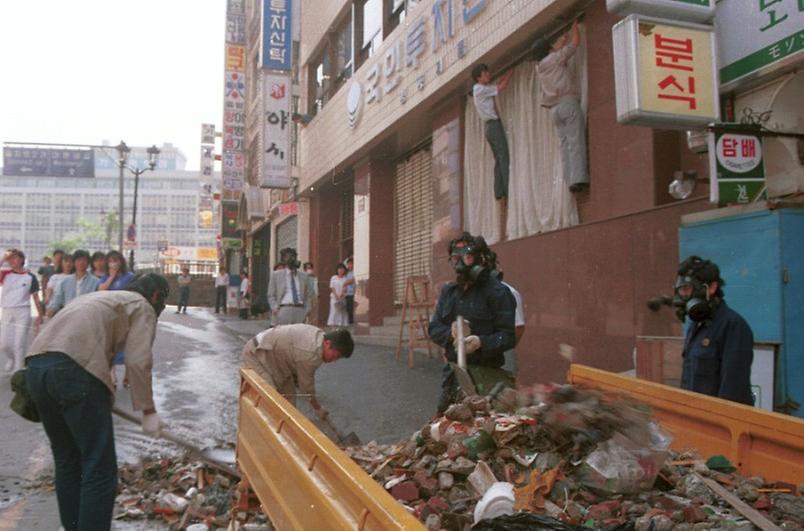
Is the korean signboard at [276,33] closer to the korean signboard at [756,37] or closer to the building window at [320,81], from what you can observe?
the building window at [320,81]

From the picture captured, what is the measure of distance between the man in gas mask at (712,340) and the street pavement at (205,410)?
2.65 metres

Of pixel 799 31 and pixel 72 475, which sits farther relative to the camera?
pixel 799 31

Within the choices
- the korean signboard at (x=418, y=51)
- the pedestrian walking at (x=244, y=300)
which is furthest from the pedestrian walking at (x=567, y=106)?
the pedestrian walking at (x=244, y=300)

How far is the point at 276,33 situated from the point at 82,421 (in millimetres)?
16334

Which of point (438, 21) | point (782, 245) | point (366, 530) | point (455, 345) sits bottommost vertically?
point (366, 530)

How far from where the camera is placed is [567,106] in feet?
24.1

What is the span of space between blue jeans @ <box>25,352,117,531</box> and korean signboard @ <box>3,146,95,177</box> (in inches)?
1828

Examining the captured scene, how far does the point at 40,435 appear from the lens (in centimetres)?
611

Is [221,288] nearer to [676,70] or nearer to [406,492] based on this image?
[676,70]

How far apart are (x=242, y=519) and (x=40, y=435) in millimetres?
3526

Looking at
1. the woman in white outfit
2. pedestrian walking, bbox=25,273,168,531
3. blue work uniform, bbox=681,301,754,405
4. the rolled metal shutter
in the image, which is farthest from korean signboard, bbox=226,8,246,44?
blue work uniform, bbox=681,301,754,405

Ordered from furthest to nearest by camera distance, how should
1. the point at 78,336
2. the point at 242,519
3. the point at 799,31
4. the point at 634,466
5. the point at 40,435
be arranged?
the point at 40,435, the point at 799,31, the point at 242,519, the point at 78,336, the point at 634,466

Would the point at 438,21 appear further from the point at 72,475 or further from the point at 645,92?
the point at 72,475

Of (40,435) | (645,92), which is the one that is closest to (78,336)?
(40,435)
